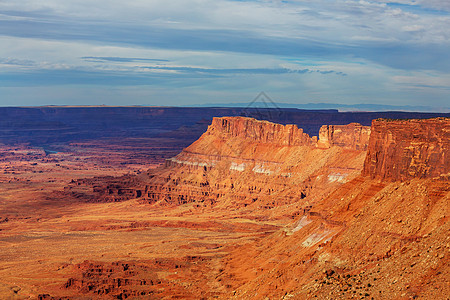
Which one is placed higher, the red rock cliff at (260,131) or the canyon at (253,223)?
the red rock cliff at (260,131)

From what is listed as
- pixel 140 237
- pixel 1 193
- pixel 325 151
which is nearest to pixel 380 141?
pixel 140 237

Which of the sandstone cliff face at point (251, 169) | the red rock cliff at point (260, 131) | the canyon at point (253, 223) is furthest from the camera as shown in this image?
the red rock cliff at point (260, 131)

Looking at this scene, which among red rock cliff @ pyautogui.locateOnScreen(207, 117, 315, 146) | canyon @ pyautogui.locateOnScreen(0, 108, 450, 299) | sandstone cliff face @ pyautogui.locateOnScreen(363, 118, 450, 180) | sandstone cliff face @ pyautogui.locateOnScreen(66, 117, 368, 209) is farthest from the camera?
red rock cliff @ pyautogui.locateOnScreen(207, 117, 315, 146)

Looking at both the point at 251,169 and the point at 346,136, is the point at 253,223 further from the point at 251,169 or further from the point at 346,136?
the point at 251,169

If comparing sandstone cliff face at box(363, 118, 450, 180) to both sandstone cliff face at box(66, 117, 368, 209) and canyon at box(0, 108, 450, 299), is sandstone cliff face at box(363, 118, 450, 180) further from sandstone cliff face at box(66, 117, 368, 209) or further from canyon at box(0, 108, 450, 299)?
sandstone cliff face at box(66, 117, 368, 209)

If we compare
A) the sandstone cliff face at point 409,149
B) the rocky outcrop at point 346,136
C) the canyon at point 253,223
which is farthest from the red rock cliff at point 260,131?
the sandstone cliff face at point 409,149

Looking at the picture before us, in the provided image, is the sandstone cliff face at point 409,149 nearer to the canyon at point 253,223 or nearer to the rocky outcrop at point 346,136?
the canyon at point 253,223

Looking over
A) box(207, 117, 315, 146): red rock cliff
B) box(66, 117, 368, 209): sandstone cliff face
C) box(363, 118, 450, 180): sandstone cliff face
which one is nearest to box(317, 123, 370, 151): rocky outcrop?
box(66, 117, 368, 209): sandstone cliff face
